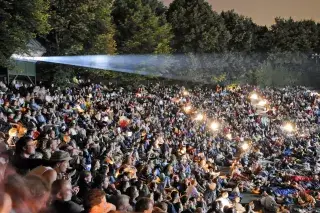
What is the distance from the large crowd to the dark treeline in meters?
3.90

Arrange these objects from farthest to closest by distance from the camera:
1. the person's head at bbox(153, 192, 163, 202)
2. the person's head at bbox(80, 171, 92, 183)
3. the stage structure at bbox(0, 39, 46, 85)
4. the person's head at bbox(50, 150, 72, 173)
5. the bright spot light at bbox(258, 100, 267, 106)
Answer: the bright spot light at bbox(258, 100, 267, 106), the stage structure at bbox(0, 39, 46, 85), the person's head at bbox(153, 192, 163, 202), the person's head at bbox(80, 171, 92, 183), the person's head at bbox(50, 150, 72, 173)

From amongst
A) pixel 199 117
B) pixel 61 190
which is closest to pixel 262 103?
pixel 199 117

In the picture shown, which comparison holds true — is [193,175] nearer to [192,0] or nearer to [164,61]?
[164,61]

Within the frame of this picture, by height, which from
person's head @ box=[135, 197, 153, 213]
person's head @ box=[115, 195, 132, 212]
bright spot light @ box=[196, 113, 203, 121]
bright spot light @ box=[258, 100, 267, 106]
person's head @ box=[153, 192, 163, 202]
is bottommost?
bright spot light @ box=[258, 100, 267, 106]

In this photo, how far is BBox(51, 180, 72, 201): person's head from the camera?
5.02 meters

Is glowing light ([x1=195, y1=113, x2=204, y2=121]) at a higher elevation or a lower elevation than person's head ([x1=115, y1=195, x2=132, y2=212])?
lower

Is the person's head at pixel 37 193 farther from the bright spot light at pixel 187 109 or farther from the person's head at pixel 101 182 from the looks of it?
the bright spot light at pixel 187 109

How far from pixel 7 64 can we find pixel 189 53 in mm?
29219

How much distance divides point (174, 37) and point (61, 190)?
160 ft

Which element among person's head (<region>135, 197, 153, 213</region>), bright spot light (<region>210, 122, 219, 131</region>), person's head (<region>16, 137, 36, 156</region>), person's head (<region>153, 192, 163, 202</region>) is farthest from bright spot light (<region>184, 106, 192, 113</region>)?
person's head (<region>135, 197, 153, 213</region>)

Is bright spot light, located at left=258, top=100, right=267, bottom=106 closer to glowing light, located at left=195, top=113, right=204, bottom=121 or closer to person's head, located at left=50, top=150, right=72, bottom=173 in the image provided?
glowing light, located at left=195, top=113, right=204, bottom=121

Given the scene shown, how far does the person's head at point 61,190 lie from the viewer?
5016 millimetres

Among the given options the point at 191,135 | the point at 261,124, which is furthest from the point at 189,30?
the point at 191,135

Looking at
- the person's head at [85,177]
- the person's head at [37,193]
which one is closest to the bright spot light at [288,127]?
the person's head at [85,177]
